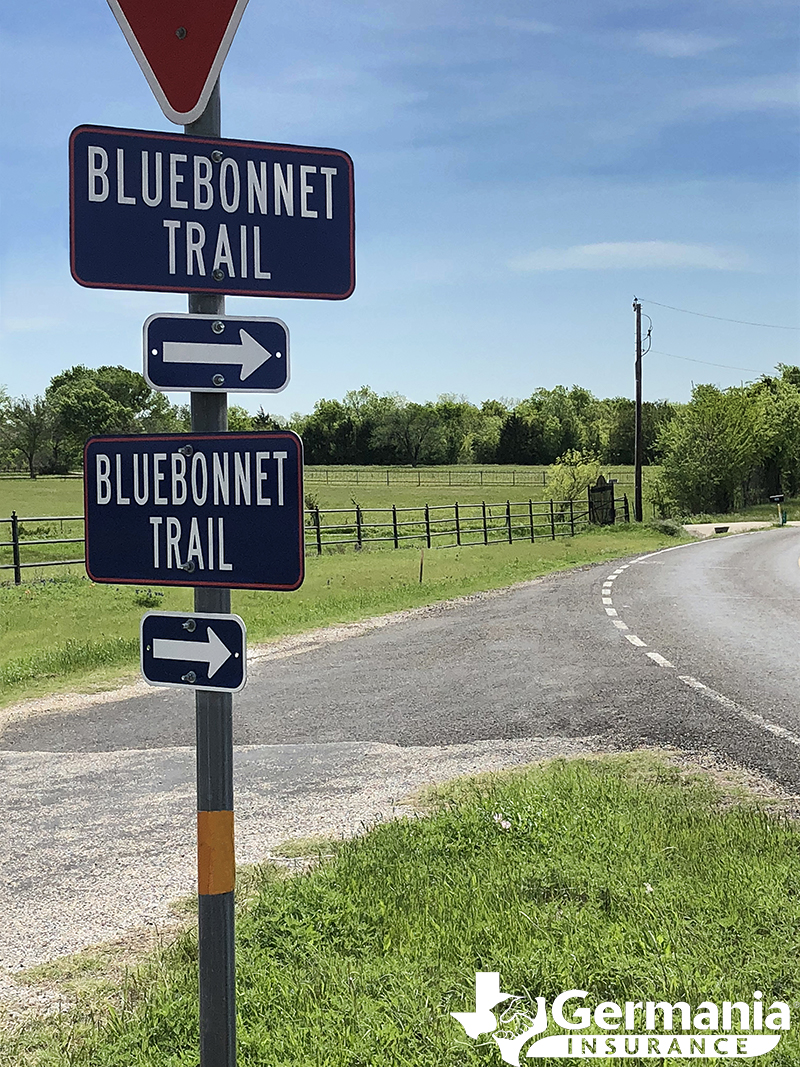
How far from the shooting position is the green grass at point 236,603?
38.7 ft

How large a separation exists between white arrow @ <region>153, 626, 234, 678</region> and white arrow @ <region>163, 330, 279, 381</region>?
0.68 meters

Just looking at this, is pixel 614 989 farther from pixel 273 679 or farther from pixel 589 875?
pixel 273 679

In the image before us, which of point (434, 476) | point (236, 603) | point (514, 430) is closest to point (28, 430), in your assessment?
point (434, 476)

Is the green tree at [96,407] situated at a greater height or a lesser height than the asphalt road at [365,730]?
greater

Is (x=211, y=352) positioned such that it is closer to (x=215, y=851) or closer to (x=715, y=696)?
(x=215, y=851)

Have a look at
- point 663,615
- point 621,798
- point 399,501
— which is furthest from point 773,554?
point 399,501

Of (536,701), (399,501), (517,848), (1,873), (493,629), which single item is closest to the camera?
(517,848)

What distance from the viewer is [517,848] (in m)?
4.69

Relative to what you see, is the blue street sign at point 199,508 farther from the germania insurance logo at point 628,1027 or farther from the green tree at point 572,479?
the green tree at point 572,479

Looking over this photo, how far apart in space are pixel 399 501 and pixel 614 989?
6521 centimetres

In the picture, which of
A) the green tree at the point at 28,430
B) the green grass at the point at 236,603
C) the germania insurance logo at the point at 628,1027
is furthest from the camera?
the green tree at the point at 28,430

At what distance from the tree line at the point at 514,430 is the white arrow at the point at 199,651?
4182 centimetres

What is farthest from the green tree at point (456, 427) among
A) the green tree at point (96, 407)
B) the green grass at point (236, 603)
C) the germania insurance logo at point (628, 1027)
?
the germania insurance logo at point (628, 1027)

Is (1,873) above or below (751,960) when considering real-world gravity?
below
